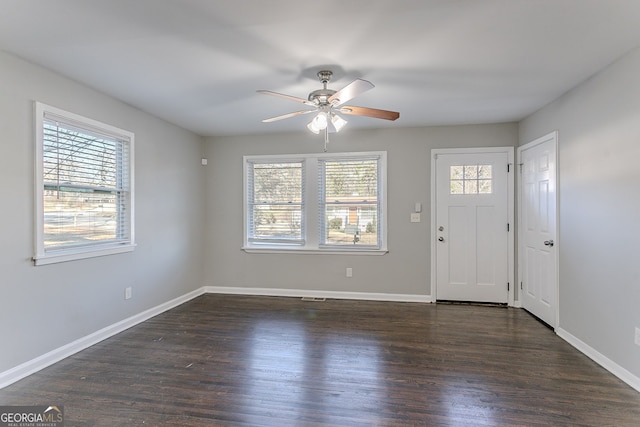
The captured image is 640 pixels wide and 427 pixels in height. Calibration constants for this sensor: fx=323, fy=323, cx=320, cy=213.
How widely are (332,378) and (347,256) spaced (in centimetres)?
230

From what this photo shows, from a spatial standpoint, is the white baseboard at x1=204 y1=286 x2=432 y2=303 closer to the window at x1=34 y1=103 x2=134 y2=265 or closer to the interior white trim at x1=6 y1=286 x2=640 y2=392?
the interior white trim at x1=6 y1=286 x2=640 y2=392

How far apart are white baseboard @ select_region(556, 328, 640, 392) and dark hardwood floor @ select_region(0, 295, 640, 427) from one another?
56 millimetres

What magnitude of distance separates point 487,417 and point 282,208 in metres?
3.53

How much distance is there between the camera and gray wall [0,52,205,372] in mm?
2355

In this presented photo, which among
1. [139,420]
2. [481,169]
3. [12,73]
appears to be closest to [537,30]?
[481,169]

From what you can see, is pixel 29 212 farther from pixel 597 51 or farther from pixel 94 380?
pixel 597 51

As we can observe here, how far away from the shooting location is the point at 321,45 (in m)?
2.22

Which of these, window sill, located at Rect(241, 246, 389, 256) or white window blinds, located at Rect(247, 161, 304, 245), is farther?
white window blinds, located at Rect(247, 161, 304, 245)

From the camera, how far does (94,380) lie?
237 centimetres

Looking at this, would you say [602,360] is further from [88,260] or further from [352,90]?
[88,260]

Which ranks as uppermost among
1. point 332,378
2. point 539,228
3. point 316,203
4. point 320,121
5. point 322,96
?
point 322,96

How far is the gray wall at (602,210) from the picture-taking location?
7.66 ft

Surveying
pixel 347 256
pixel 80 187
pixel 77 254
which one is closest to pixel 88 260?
pixel 77 254

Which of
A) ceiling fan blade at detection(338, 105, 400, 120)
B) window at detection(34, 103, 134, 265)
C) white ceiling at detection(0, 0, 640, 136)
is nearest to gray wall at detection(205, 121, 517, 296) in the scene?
white ceiling at detection(0, 0, 640, 136)
